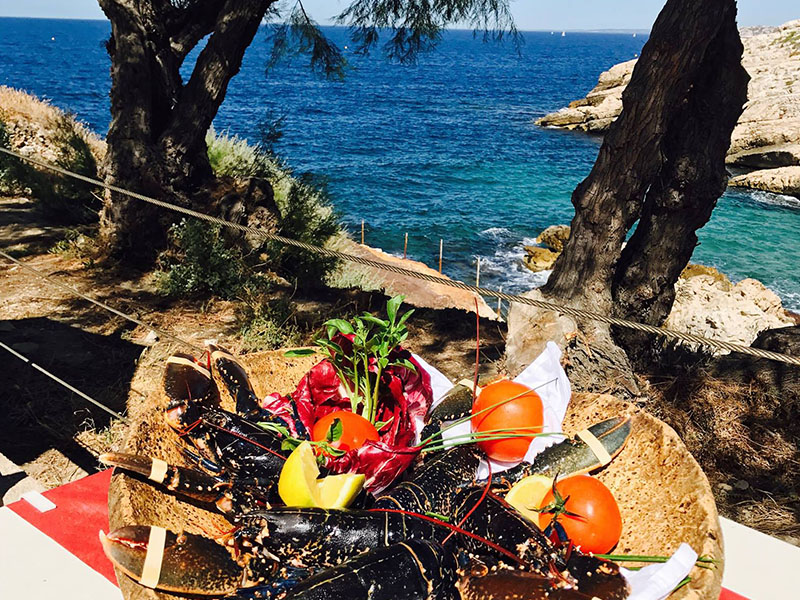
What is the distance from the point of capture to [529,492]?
4.55 ft

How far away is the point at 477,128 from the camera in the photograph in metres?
38.2

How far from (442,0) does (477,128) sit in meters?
34.1

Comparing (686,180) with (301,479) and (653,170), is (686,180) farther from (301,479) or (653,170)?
(301,479)

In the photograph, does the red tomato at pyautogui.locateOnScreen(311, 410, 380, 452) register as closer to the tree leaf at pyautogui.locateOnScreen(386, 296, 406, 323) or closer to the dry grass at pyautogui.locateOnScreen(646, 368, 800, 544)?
the tree leaf at pyautogui.locateOnScreen(386, 296, 406, 323)

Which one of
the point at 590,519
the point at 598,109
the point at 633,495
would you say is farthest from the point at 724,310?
the point at 598,109

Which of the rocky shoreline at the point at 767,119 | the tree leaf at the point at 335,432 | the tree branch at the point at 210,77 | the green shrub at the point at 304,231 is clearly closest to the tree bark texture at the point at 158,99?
the tree branch at the point at 210,77

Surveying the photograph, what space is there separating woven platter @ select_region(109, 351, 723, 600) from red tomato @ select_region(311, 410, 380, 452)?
0.89 feet

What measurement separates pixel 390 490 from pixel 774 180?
24.9m

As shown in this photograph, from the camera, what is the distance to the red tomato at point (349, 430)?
134 centimetres

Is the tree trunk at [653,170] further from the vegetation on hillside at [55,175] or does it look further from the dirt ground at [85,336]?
the vegetation on hillside at [55,175]

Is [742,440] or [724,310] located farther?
[724,310]

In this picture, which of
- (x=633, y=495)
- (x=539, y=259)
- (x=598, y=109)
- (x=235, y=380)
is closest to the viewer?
(x=633, y=495)

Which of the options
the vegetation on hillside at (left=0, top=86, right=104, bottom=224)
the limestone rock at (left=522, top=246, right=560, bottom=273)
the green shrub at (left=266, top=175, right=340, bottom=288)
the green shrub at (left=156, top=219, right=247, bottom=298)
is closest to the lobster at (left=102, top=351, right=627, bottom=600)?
the green shrub at (left=266, top=175, right=340, bottom=288)

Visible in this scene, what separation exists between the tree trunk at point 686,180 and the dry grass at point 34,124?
25.3ft
